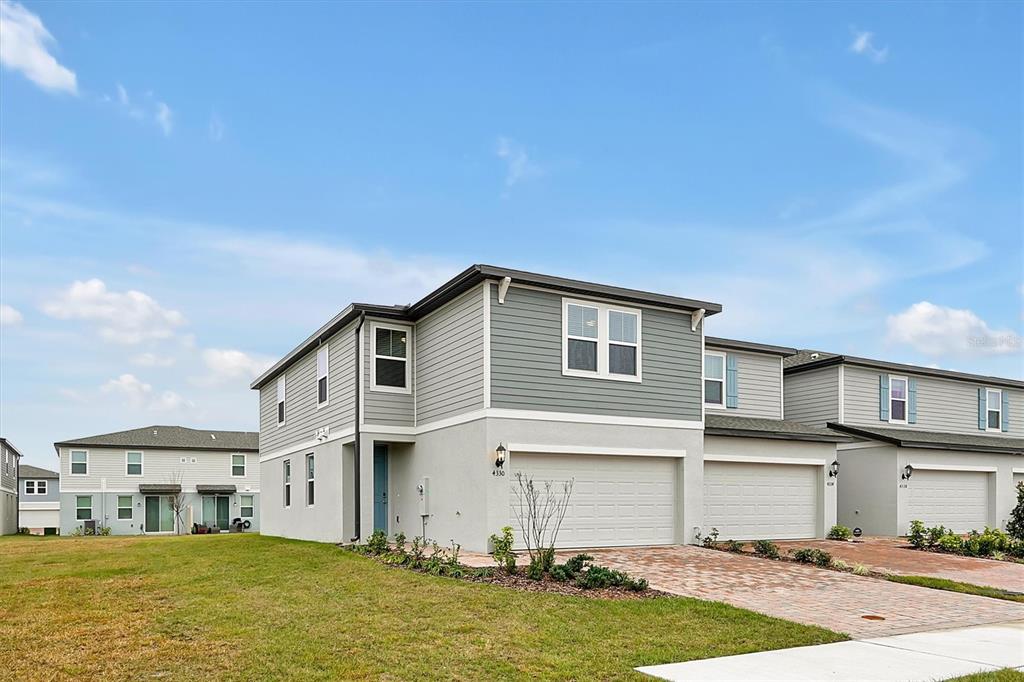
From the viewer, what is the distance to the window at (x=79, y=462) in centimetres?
4188

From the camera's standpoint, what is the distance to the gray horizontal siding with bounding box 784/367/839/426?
24766mm

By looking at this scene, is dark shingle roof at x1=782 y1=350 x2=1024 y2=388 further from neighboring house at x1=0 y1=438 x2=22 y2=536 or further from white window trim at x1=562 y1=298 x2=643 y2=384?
neighboring house at x1=0 y1=438 x2=22 y2=536

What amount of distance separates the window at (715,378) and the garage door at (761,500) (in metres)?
2.78

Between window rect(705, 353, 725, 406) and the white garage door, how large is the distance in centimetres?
571

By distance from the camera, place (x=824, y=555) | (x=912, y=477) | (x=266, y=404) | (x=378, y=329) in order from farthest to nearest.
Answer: (x=266, y=404)
(x=912, y=477)
(x=378, y=329)
(x=824, y=555)

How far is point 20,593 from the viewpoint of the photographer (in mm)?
12039

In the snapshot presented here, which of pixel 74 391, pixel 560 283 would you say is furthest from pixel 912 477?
pixel 74 391

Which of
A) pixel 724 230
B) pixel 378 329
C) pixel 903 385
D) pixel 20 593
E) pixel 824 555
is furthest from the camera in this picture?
pixel 903 385

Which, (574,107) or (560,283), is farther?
(574,107)

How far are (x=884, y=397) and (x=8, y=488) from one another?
4753cm

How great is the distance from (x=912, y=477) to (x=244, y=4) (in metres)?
20.6


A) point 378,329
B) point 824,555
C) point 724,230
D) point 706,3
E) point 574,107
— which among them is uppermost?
point 706,3

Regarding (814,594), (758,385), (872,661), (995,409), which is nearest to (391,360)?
(814,594)

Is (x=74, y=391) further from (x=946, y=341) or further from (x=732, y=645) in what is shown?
(x=946, y=341)
